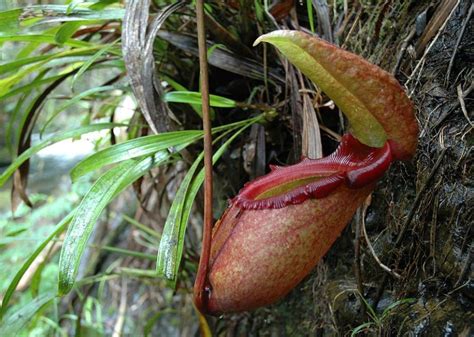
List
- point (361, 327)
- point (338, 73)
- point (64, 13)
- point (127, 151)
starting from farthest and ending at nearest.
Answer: point (64, 13) < point (127, 151) < point (361, 327) < point (338, 73)

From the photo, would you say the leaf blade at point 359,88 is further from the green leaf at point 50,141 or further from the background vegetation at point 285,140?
the green leaf at point 50,141

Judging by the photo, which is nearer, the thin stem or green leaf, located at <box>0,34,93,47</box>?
the thin stem

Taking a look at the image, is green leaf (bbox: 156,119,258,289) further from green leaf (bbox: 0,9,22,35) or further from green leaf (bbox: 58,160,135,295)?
green leaf (bbox: 0,9,22,35)

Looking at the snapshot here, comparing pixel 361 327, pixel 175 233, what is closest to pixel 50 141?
pixel 175 233

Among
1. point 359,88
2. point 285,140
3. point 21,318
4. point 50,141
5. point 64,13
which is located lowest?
point 21,318

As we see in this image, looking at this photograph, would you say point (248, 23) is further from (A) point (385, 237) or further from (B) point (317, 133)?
(A) point (385, 237)

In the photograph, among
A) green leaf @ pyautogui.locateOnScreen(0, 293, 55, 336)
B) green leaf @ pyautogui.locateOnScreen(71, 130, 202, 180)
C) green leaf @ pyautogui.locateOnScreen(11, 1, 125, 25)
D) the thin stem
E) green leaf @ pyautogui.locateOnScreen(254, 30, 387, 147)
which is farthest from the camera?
green leaf @ pyautogui.locateOnScreen(0, 293, 55, 336)

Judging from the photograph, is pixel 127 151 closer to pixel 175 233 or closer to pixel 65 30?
pixel 175 233

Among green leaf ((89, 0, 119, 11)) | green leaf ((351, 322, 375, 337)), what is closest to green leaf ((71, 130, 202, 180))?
green leaf ((89, 0, 119, 11))
